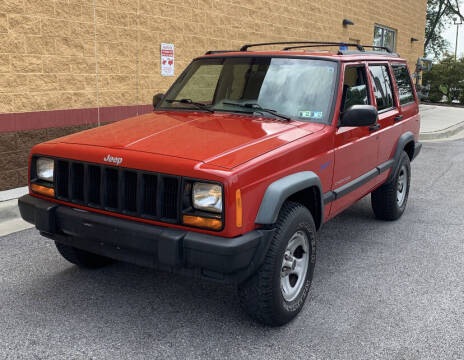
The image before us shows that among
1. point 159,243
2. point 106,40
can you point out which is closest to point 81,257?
point 159,243

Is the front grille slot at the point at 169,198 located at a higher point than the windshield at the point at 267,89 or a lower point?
lower

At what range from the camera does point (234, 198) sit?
9.86ft

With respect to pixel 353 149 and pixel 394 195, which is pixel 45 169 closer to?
pixel 353 149

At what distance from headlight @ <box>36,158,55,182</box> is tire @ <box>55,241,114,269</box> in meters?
0.68

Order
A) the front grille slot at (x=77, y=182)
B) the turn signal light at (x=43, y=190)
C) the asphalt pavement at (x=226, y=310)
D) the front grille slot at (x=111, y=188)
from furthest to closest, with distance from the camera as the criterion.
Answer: the turn signal light at (x=43, y=190) → the front grille slot at (x=77, y=182) → the front grille slot at (x=111, y=188) → the asphalt pavement at (x=226, y=310)

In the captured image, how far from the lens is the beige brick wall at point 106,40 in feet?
22.3

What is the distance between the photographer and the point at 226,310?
3.76 m

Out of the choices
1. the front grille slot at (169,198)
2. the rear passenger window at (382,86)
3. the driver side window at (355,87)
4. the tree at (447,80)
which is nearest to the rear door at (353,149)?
the driver side window at (355,87)

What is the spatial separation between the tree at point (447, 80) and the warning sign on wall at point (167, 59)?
2099 cm

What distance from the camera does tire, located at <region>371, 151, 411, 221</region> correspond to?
5.74 metres

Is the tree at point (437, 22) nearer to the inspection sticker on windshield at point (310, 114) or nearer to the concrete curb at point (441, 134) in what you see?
the concrete curb at point (441, 134)

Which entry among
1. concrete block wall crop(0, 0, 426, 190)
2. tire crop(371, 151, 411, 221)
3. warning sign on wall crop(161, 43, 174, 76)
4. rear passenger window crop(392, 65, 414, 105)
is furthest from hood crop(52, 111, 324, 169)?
warning sign on wall crop(161, 43, 174, 76)

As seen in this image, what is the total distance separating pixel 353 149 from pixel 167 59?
5746 mm

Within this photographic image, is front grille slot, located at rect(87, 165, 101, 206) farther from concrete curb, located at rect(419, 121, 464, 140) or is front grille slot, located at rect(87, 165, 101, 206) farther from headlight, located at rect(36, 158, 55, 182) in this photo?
concrete curb, located at rect(419, 121, 464, 140)
